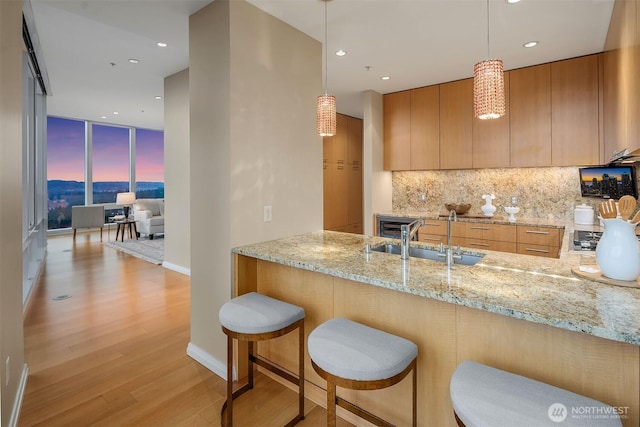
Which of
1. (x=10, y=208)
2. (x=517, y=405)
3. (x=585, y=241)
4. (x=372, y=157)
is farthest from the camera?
(x=372, y=157)

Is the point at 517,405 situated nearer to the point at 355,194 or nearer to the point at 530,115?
the point at 530,115

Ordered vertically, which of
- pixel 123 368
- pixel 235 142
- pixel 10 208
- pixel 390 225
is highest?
pixel 235 142

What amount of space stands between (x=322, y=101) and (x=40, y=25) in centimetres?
314

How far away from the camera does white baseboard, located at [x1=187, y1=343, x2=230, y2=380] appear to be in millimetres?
2326

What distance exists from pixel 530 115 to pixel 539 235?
145cm

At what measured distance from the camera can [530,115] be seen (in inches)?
151

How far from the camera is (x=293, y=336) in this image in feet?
7.28

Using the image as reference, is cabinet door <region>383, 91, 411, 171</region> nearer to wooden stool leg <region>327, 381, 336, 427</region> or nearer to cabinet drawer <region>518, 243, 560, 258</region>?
cabinet drawer <region>518, 243, 560, 258</region>

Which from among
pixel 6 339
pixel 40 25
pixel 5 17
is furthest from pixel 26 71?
pixel 6 339

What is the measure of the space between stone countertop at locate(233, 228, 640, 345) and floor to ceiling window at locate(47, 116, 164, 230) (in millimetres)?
8654

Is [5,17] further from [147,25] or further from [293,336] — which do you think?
[293,336]

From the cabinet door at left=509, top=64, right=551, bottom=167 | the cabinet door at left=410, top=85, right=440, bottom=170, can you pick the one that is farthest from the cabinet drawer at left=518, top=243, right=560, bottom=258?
the cabinet door at left=410, top=85, right=440, bottom=170

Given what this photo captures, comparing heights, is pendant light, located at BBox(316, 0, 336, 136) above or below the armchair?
above

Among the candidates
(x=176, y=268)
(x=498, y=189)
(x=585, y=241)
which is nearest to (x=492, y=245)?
(x=498, y=189)
